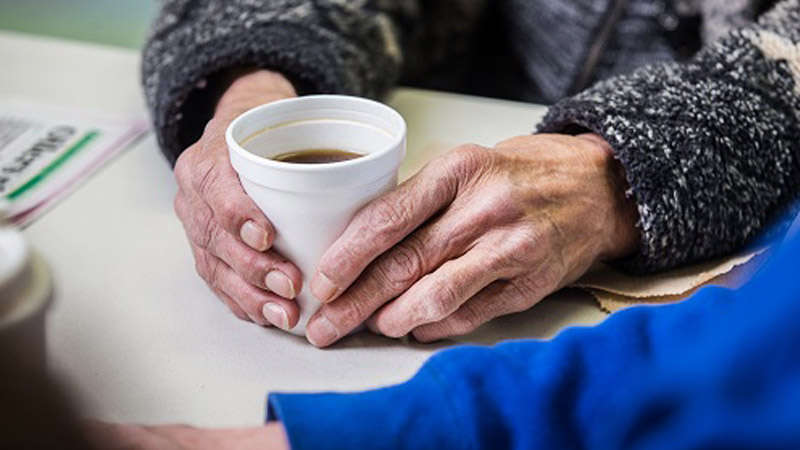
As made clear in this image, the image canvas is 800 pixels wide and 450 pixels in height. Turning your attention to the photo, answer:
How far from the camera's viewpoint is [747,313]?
40 cm

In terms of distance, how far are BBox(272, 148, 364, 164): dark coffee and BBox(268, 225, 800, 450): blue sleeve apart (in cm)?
21

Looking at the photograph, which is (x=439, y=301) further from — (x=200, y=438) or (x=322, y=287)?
(x=200, y=438)

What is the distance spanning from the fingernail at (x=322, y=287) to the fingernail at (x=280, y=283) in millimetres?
16

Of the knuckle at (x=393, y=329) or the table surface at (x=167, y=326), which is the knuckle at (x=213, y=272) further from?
the knuckle at (x=393, y=329)

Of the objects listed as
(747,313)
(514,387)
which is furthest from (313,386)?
(747,313)

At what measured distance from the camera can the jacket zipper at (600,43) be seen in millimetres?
1052

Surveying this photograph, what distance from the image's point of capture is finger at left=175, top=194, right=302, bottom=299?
64 centimetres

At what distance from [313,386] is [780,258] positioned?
339 mm

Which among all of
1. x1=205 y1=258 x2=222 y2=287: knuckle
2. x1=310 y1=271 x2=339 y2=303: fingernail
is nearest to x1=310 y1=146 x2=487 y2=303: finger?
x1=310 y1=271 x2=339 y2=303: fingernail

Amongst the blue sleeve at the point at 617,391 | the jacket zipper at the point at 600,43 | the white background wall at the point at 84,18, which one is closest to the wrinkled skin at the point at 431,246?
the blue sleeve at the point at 617,391

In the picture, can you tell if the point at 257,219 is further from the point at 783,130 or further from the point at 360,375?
the point at 783,130

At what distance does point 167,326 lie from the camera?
684mm

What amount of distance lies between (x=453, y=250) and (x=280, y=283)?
0.13m

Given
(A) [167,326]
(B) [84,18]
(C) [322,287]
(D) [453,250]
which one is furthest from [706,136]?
(B) [84,18]
